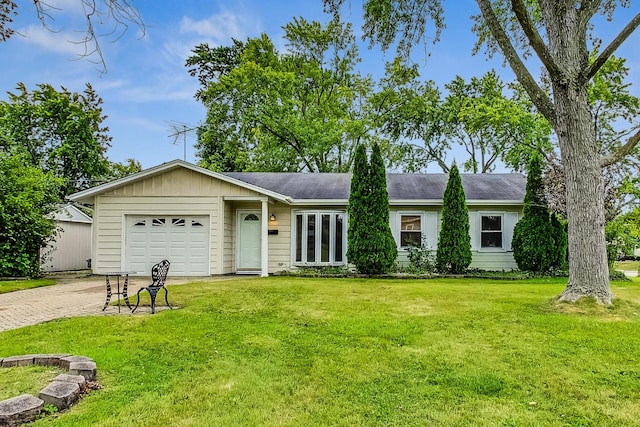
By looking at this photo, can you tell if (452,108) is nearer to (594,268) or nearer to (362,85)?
(362,85)

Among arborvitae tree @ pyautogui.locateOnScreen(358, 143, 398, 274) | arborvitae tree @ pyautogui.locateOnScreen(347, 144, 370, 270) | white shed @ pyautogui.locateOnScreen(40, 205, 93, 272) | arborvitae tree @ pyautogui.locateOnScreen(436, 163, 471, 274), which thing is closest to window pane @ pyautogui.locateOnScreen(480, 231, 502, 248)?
arborvitae tree @ pyautogui.locateOnScreen(436, 163, 471, 274)

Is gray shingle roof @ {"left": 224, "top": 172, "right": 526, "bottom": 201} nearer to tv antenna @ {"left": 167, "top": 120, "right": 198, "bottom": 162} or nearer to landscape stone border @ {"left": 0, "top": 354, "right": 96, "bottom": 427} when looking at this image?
tv antenna @ {"left": 167, "top": 120, "right": 198, "bottom": 162}

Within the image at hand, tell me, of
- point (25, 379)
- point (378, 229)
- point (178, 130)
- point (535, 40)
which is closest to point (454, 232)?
point (378, 229)

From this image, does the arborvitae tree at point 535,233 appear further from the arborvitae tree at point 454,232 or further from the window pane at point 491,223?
the arborvitae tree at point 454,232

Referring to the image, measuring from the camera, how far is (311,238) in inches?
556

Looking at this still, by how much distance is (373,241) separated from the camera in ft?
41.6

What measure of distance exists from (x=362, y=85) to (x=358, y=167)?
53.5ft

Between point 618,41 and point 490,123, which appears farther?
point 490,123

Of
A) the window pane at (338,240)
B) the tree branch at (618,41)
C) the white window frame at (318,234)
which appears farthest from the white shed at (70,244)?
the tree branch at (618,41)

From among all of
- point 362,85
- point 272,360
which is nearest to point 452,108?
point 362,85

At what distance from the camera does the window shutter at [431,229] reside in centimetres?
1422

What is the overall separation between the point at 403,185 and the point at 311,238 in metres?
4.27

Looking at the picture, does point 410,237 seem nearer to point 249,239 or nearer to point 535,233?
point 535,233

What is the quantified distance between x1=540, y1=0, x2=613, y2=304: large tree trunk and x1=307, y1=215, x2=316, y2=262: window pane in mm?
8164
